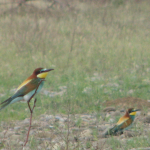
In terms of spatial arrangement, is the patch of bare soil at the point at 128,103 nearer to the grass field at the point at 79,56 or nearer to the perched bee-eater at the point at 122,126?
the grass field at the point at 79,56

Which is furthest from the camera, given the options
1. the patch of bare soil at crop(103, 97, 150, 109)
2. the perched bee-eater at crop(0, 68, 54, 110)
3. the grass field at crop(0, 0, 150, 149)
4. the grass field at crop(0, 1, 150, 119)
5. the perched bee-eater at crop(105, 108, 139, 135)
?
the grass field at crop(0, 1, 150, 119)

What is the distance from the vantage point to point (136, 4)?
1773 cm

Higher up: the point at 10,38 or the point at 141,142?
the point at 141,142

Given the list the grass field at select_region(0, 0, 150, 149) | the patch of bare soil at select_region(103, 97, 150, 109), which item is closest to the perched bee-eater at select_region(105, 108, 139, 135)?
the grass field at select_region(0, 0, 150, 149)

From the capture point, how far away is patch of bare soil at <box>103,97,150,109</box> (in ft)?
20.6

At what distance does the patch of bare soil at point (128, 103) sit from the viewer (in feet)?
20.6

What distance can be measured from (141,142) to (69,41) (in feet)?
25.5

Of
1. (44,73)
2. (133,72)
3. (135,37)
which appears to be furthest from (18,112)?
(135,37)

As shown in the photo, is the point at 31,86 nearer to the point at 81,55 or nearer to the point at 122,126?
the point at 122,126

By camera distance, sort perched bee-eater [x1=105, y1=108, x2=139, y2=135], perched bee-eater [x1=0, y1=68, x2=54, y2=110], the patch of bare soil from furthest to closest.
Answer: the patch of bare soil < perched bee-eater [x1=105, y1=108, x2=139, y2=135] < perched bee-eater [x1=0, y1=68, x2=54, y2=110]

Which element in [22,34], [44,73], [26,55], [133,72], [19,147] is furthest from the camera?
[22,34]

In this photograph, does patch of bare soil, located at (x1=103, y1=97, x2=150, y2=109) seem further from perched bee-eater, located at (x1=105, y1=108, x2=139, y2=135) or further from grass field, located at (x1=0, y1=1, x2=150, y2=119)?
perched bee-eater, located at (x1=105, y1=108, x2=139, y2=135)

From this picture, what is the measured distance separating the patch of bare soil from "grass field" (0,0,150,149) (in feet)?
0.79

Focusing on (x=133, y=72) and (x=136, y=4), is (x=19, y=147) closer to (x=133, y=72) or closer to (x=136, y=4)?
(x=133, y=72)
